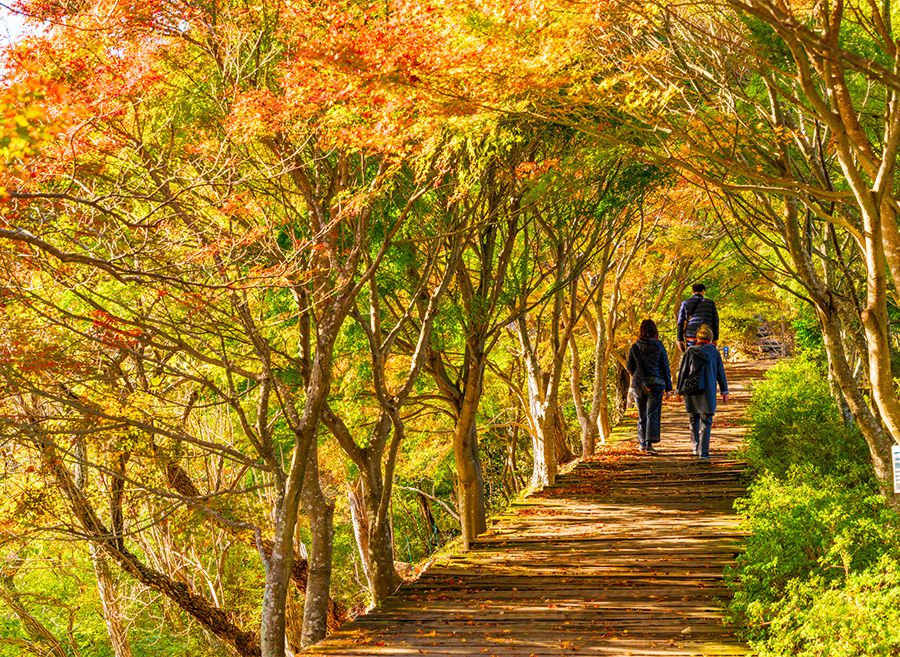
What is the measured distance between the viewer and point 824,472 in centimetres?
1072

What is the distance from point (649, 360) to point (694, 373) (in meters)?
1.18

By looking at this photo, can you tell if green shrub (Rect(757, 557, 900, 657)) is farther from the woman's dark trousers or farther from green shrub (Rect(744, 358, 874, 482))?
the woman's dark trousers

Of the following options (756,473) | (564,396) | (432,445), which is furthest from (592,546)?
(564,396)

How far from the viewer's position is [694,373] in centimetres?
1184

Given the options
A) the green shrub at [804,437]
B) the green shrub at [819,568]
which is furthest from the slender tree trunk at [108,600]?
the green shrub at [819,568]

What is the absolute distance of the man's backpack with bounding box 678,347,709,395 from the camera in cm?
1181

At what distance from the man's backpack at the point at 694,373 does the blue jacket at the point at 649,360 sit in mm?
941

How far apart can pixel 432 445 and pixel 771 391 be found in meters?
8.18

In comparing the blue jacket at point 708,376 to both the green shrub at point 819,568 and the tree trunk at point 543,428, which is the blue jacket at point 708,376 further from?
the tree trunk at point 543,428

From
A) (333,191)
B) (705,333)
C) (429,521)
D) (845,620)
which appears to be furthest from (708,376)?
(429,521)

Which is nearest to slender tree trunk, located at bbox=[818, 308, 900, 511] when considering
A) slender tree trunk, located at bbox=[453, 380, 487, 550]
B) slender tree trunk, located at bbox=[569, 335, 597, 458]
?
slender tree trunk, located at bbox=[453, 380, 487, 550]

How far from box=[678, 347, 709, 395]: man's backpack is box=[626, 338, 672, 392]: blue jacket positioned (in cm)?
94

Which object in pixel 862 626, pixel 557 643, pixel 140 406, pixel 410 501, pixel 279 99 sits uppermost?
pixel 279 99

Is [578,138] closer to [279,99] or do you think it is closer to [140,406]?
[279,99]
